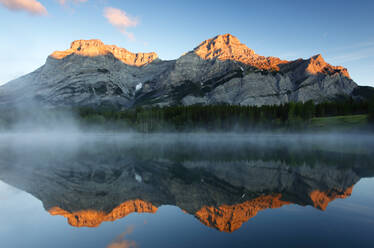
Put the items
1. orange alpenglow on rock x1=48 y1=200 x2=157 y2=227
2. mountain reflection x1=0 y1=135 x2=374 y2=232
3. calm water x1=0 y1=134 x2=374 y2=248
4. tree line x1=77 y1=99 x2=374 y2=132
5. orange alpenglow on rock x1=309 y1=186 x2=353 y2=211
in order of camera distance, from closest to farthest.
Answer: calm water x1=0 y1=134 x2=374 y2=248, orange alpenglow on rock x1=48 y1=200 x2=157 y2=227, mountain reflection x1=0 y1=135 x2=374 y2=232, orange alpenglow on rock x1=309 y1=186 x2=353 y2=211, tree line x1=77 y1=99 x2=374 y2=132

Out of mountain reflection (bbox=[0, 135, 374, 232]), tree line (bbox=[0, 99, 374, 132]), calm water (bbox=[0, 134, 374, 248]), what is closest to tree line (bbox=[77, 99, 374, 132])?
tree line (bbox=[0, 99, 374, 132])

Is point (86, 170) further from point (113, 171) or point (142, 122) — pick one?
point (142, 122)

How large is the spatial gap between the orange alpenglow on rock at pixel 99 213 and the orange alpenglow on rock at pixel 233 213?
3725mm

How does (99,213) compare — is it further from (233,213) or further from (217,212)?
(233,213)

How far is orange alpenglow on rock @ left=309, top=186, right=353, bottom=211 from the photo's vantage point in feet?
51.5

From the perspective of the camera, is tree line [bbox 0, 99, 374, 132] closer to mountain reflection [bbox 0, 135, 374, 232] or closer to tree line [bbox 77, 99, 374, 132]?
Result: tree line [bbox 77, 99, 374, 132]

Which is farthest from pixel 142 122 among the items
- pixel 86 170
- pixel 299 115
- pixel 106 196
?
pixel 106 196

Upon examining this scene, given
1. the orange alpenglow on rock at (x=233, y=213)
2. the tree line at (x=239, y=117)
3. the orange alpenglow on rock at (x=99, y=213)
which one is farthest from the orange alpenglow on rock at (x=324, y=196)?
the tree line at (x=239, y=117)

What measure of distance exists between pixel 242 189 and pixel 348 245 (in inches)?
370

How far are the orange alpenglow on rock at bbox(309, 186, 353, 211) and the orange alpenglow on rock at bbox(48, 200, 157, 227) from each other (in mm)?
11504

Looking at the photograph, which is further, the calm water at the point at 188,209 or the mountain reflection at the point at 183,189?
the mountain reflection at the point at 183,189

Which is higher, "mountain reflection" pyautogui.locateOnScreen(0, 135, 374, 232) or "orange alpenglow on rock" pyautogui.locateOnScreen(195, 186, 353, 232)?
"orange alpenglow on rock" pyautogui.locateOnScreen(195, 186, 353, 232)

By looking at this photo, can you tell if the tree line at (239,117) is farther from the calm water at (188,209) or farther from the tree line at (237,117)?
the calm water at (188,209)

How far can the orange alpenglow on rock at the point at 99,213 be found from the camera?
13381 millimetres
